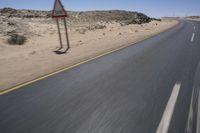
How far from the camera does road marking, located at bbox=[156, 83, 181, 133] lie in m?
4.29

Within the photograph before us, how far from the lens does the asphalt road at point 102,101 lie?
4.44 metres

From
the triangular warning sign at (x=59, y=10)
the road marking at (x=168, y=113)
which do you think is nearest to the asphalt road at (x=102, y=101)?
the road marking at (x=168, y=113)

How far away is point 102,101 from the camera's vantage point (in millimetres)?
5699

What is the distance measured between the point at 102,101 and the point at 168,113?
1.54 metres

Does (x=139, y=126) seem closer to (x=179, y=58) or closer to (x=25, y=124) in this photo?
(x=25, y=124)

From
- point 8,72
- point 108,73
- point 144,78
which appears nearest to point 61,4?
point 8,72

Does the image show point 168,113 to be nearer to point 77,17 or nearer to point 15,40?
point 15,40

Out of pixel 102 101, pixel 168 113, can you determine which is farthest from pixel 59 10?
pixel 168 113

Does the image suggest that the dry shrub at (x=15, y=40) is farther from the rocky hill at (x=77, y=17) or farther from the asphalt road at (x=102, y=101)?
the rocky hill at (x=77, y=17)

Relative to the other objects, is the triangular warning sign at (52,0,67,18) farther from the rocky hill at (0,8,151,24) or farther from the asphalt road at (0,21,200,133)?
the rocky hill at (0,8,151,24)

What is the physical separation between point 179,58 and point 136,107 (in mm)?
6363

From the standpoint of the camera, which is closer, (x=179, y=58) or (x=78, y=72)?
(x=78, y=72)

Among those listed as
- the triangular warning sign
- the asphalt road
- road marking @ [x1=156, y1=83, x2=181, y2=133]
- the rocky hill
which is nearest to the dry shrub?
the triangular warning sign

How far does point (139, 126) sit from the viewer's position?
436 centimetres
